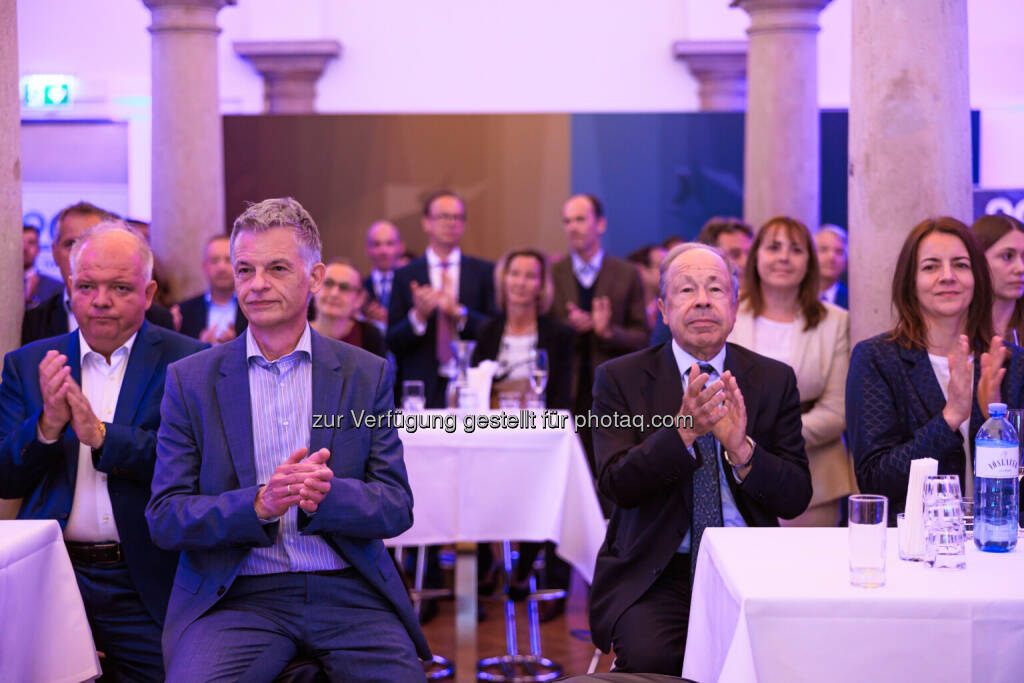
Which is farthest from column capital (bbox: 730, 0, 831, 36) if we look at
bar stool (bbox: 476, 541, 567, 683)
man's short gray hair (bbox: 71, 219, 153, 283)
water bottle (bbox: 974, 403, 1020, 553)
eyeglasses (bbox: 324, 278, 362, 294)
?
water bottle (bbox: 974, 403, 1020, 553)

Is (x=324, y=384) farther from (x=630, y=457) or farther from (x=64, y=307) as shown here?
(x=64, y=307)

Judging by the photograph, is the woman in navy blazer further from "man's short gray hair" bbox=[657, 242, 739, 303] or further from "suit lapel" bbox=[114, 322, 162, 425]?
"suit lapel" bbox=[114, 322, 162, 425]

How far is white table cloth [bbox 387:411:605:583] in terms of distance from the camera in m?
4.71

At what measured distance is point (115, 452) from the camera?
10.6 feet

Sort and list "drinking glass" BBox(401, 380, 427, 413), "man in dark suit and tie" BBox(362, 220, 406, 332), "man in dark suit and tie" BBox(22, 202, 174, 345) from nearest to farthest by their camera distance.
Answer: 1. "man in dark suit and tie" BBox(22, 202, 174, 345)
2. "drinking glass" BBox(401, 380, 427, 413)
3. "man in dark suit and tie" BBox(362, 220, 406, 332)

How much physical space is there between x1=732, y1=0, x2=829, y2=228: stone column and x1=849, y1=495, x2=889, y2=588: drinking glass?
5.50m

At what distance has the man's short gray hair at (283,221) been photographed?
316 centimetres

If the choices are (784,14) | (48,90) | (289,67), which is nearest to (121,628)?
(784,14)

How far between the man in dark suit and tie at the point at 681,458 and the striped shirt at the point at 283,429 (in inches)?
32.6

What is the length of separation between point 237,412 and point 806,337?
2.36m

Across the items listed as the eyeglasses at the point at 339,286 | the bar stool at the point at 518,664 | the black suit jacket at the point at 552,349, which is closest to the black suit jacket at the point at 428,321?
the black suit jacket at the point at 552,349

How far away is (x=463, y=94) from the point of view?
11.3 metres

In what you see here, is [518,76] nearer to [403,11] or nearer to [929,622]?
[403,11]

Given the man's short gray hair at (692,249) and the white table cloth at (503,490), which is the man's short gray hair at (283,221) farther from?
the white table cloth at (503,490)
